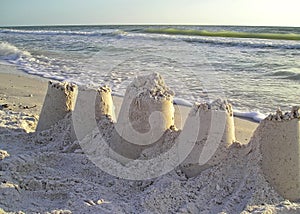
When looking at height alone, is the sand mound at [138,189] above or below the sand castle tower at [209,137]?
below

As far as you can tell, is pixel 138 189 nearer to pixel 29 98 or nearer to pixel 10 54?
pixel 29 98

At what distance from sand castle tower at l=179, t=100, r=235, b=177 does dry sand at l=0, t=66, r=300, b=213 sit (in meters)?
0.06

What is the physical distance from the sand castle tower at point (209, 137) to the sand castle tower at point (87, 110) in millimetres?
922

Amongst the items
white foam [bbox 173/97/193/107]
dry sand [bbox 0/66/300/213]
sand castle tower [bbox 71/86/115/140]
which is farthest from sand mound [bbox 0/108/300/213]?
white foam [bbox 173/97/193/107]

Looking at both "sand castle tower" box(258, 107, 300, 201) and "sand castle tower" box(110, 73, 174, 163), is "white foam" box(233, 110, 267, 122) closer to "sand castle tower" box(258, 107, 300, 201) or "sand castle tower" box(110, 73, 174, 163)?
"sand castle tower" box(110, 73, 174, 163)

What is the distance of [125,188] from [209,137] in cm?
63

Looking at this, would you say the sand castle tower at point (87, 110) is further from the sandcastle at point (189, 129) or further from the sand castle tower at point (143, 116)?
the sand castle tower at point (143, 116)

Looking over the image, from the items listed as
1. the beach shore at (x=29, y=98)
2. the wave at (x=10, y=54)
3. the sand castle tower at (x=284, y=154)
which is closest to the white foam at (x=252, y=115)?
the beach shore at (x=29, y=98)

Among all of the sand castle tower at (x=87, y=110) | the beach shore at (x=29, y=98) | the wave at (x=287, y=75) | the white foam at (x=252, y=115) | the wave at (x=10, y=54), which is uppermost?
the sand castle tower at (x=87, y=110)

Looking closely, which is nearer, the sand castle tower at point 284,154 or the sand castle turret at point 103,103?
the sand castle tower at point 284,154

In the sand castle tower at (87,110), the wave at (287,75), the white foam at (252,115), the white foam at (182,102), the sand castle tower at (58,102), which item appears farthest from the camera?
the wave at (287,75)

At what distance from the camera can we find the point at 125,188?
2.52 metres

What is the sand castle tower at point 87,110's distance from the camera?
3.17m

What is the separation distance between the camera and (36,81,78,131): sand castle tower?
3.45m
